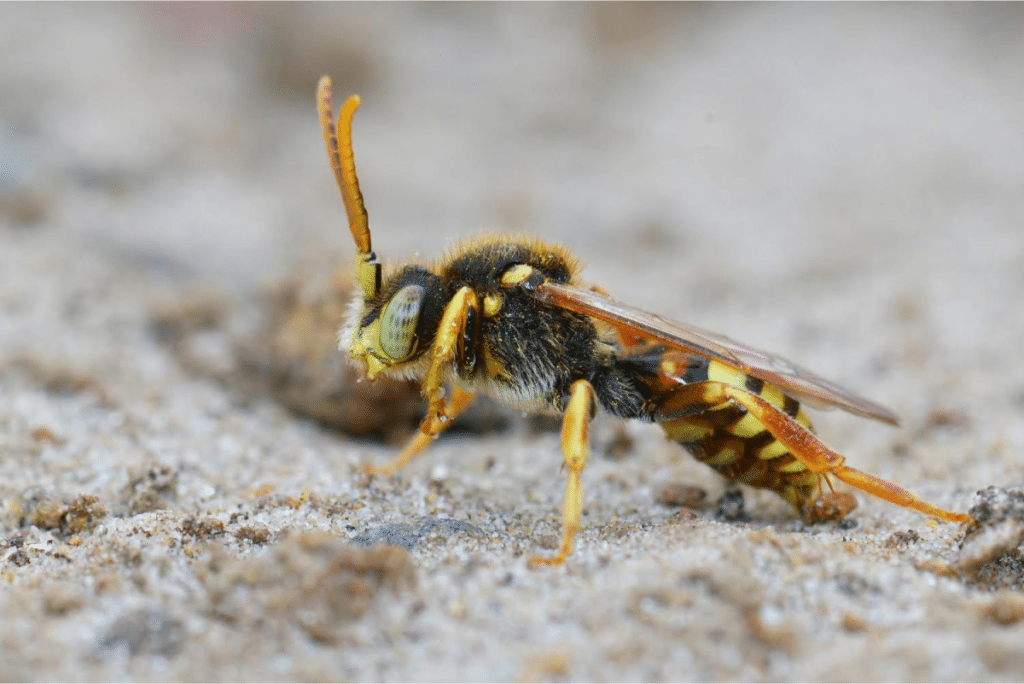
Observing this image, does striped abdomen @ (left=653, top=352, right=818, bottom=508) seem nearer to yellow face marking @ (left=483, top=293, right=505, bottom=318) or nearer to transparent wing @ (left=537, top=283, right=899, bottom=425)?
transparent wing @ (left=537, top=283, right=899, bottom=425)

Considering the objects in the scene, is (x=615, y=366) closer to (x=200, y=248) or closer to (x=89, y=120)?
(x=200, y=248)

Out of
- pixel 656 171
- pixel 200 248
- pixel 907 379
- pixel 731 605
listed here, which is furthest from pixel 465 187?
pixel 731 605

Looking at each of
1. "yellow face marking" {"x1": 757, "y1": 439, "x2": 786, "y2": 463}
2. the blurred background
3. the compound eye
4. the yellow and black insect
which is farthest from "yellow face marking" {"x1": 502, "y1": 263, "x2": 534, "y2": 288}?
the blurred background

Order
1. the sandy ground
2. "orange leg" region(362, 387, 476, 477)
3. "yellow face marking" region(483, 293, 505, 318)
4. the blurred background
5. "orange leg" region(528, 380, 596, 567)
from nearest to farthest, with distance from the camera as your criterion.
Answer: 1. the sandy ground
2. "orange leg" region(528, 380, 596, 567)
3. "yellow face marking" region(483, 293, 505, 318)
4. "orange leg" region(362, 387, 476, 477)
5. the blurred background

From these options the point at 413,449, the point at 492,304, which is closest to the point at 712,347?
the point at 492,304

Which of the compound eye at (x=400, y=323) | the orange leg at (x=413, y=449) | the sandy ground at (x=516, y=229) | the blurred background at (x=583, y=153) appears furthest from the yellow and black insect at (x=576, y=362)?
the blurred background at (x=583, y=153)

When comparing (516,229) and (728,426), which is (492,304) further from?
(516,229)

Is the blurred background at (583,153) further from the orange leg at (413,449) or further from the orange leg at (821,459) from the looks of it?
the orange leg at (821,459)
